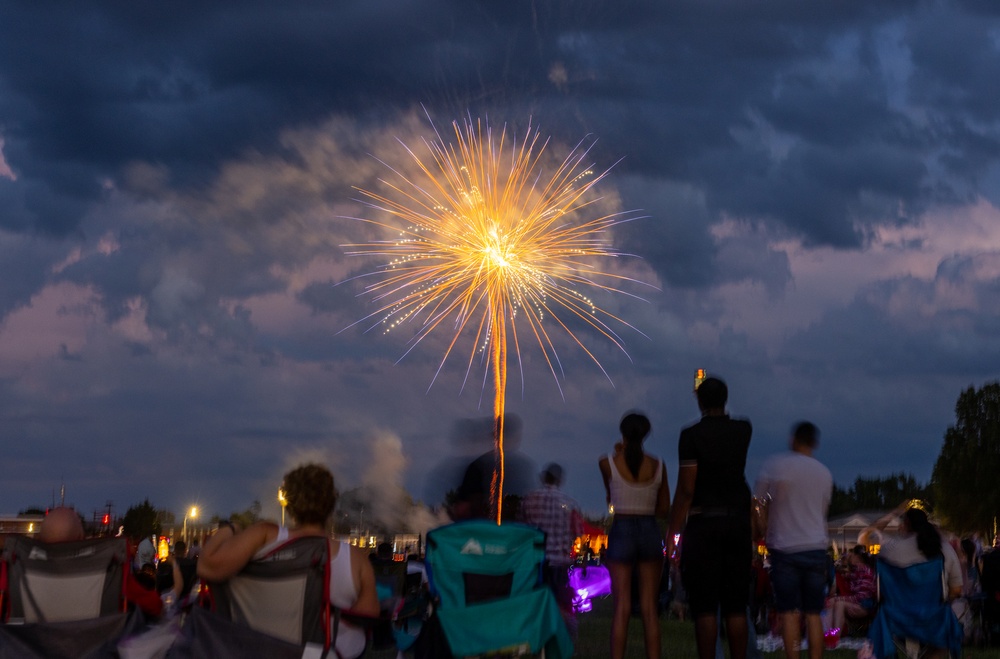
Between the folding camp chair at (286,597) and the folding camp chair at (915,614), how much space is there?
251 inches

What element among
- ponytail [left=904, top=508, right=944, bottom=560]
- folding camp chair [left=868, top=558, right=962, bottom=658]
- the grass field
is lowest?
the grass field

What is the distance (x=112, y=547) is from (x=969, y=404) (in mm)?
71271

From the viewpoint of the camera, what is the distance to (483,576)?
6703 mm

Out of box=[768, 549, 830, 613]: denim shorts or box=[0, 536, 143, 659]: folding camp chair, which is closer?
box=[0, 536, 143, 659]: folding camp chair

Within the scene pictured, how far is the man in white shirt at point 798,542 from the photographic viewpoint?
Answer: 8.30 meters

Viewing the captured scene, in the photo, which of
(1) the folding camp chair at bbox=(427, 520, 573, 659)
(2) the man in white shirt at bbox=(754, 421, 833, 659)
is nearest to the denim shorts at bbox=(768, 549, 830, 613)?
(2) the man in white shirt at bbox=(754, 421, 833, 659)

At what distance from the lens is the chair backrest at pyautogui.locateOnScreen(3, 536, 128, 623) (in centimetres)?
599

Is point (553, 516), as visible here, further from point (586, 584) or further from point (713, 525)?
point (586, 584)

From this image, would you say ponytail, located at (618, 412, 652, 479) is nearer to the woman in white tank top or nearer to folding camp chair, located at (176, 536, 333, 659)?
the woman in white tank top

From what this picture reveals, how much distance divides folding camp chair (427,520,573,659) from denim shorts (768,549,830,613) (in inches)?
88.9

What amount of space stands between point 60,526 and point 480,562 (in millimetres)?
2349

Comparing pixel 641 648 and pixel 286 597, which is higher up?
pixel 286 597

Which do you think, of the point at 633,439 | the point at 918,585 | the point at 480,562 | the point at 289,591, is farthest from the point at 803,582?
the point at 289,591

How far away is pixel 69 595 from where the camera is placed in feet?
19.8
